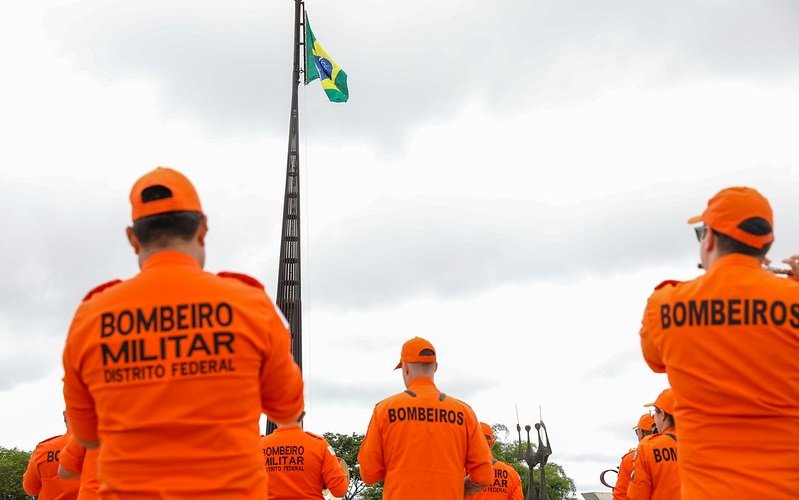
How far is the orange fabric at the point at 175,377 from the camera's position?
12.9 feet

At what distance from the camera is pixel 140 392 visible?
397cm

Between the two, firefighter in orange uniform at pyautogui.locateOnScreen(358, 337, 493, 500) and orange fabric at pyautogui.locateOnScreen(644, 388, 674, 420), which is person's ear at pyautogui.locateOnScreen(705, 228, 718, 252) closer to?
firefighter in orange uniform at pyautogui.locateOnScreen(358, 337, 493, 500)

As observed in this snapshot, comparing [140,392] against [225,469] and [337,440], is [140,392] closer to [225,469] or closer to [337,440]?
[225,469]

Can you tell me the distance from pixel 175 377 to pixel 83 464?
3.67 meters

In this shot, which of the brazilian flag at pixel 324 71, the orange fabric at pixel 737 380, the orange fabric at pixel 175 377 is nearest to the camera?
the orange fabric at pixel 175 377

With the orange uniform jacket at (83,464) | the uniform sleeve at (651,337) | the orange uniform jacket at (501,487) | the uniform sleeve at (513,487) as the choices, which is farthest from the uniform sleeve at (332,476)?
the uniform sleeve at (651,337)

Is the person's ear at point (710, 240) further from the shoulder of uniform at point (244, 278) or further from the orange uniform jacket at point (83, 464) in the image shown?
the orange uniform jacket at point (83, 464)

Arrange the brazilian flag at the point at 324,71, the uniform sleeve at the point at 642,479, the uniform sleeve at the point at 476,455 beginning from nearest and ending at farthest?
the uniform sleeve at the point at 476,455
the uniform sleeve at the point at 642,479
the brazilian flag at the point at 324,71

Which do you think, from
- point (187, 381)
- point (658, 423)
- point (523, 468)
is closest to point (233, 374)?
point (187, 381)

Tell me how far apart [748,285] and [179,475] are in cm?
290

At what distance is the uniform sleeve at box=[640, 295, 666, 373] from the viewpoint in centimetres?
504

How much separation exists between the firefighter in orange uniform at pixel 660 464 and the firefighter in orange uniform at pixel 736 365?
4474 mm

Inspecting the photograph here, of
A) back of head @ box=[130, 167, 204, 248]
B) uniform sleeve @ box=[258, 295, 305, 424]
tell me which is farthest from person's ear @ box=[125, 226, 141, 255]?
uniform sleeve @ box=[258, 295, 305, 424]

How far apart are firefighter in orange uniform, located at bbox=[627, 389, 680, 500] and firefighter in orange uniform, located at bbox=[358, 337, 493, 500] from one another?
1785mm
